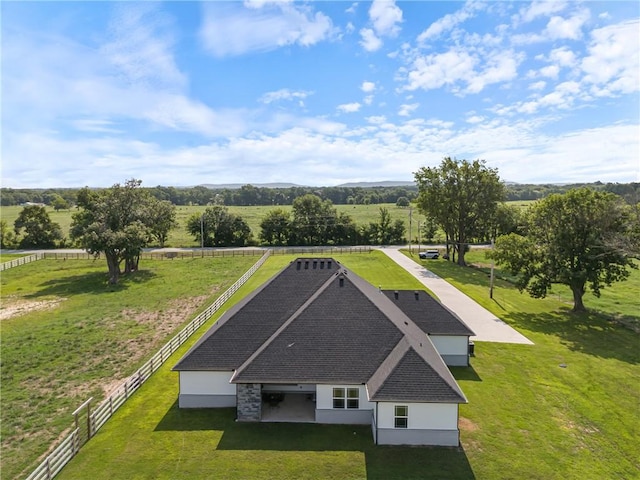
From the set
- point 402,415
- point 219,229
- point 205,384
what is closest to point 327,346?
point 402,415

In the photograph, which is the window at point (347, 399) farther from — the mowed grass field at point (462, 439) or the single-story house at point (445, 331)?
the single-story house at point (445, 331)

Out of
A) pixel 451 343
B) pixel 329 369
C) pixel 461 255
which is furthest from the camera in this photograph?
pixel 461 255

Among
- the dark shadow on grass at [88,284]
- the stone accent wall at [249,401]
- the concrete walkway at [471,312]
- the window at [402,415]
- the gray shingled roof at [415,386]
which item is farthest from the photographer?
the dark shadow on grass at [88,284]

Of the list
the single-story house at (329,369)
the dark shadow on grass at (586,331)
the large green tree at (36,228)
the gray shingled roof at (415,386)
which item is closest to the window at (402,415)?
the single-story house at (329,369)

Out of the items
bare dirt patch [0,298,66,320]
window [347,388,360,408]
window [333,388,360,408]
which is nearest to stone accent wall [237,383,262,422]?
window [333,388,360,408]

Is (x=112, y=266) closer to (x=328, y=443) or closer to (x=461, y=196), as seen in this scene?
(x=328, y=443)
